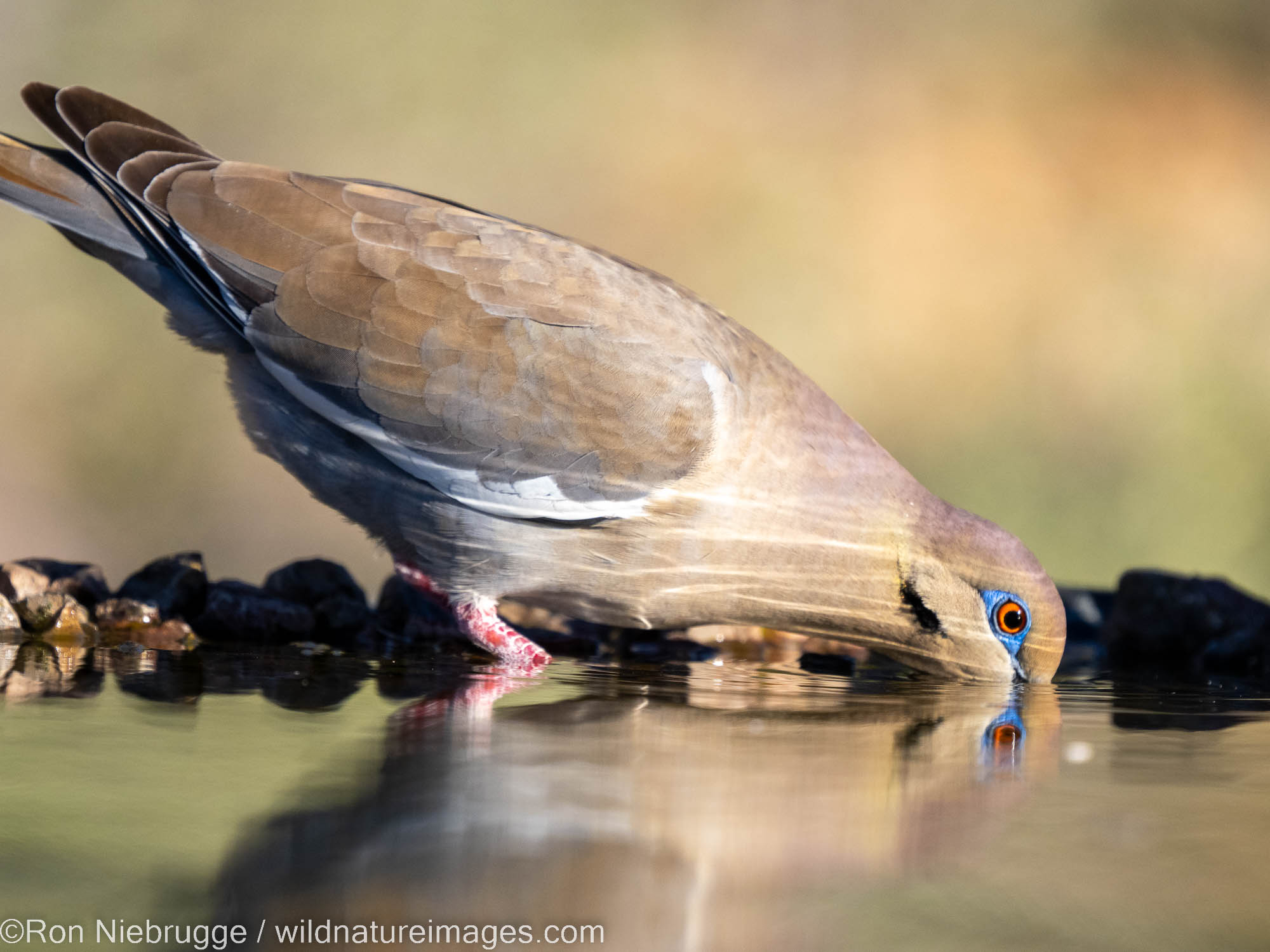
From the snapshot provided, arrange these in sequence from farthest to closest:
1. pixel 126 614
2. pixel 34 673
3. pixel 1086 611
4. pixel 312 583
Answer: pixel 1086 611 < pixel 312 583 < pixel 126 614 < pixel 34 673

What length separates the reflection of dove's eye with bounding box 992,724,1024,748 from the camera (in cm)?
222

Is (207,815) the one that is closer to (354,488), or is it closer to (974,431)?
(354,488)

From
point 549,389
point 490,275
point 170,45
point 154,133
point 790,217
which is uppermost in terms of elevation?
point 170,45

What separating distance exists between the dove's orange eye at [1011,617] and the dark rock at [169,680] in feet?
6.42

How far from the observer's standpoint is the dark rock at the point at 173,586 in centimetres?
327

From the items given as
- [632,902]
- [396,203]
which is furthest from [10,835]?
[396,203]

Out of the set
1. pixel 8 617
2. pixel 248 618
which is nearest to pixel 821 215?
pixel 248 618

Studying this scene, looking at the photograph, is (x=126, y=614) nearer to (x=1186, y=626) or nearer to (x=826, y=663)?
(x=826, y=663)

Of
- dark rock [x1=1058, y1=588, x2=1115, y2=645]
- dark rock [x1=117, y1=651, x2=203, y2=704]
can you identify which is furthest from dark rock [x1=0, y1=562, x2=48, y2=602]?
dark rock [x1=1058, y1=588, x2=1115, y2=645]

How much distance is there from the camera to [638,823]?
1.61m

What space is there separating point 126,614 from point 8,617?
0.96 feet

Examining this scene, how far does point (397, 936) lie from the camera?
1240mm

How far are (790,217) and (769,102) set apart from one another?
99cm

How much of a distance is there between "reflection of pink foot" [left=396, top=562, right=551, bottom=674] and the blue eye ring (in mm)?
1178
